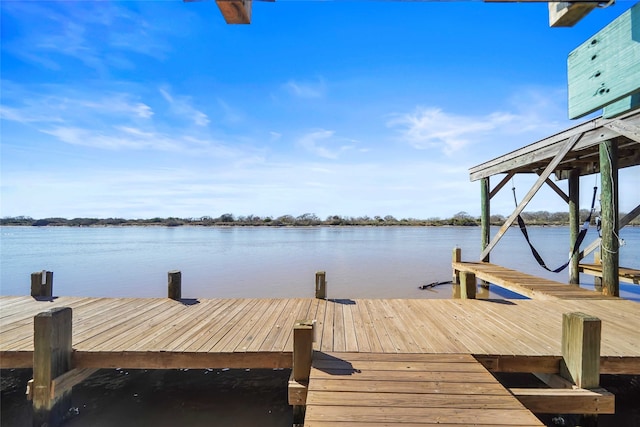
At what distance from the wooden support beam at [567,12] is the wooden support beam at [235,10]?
1.27m

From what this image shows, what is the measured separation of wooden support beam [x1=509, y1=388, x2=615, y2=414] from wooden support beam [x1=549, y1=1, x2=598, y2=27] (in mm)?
3163

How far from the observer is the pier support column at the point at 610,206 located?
5676 mm

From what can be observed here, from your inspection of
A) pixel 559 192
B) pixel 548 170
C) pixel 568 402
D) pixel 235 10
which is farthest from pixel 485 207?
pixel 235 10

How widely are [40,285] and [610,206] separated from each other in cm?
1116

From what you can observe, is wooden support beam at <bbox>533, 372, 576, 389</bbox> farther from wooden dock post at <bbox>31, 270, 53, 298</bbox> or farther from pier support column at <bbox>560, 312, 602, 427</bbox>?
wooden dock post at <bbox>31, 270, 53, 298</bbox>

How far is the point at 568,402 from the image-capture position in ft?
10.1

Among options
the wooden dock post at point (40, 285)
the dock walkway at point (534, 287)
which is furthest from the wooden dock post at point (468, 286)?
the wooden dock post at point (40, 285)

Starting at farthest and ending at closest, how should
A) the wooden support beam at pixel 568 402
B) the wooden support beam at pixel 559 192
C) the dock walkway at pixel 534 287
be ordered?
the wooden support beam at pixel 559 192 < the dock walkway at pixel 534 287 < the wooden support beam at pixel 568 402

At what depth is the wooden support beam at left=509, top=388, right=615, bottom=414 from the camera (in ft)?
10.0

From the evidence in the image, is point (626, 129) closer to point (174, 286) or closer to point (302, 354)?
point (302, 354)

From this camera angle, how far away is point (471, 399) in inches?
106

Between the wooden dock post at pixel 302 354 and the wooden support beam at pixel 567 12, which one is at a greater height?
the wooden support beam at pixel 567 12

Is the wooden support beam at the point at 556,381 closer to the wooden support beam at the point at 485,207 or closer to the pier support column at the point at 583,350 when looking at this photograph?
the pier support column at the point at 583,350

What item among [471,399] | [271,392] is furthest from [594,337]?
[271,392]
